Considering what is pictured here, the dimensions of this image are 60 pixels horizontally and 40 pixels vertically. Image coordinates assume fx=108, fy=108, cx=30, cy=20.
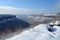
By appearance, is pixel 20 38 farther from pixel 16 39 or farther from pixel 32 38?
pixel 32 38

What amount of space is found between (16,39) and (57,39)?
2538 mm

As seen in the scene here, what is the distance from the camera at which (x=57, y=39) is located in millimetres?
6711

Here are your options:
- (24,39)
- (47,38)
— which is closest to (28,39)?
(24,39)

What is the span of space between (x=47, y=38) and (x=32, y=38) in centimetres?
92

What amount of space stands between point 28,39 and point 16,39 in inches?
29.6

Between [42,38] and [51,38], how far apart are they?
59cm

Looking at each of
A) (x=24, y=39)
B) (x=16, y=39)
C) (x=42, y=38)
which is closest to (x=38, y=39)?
(x=42, y=38)

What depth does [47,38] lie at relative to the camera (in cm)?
663

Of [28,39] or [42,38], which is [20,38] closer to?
[28,39]

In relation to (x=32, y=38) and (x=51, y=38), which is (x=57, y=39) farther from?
(x=32, y=38)

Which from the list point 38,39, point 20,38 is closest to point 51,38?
point 38,39

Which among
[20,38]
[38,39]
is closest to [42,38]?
[38,39]

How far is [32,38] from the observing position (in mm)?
6707

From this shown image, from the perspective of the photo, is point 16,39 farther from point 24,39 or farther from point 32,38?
point 32,38
